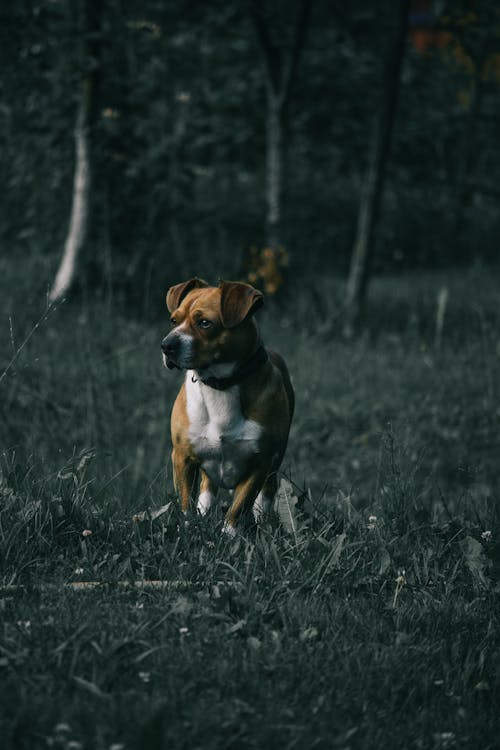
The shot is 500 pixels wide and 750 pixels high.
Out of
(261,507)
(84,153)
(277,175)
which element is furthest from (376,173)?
(261,507)

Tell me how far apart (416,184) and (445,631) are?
46.8ft

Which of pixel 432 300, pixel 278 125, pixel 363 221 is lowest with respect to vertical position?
pixel 432 300

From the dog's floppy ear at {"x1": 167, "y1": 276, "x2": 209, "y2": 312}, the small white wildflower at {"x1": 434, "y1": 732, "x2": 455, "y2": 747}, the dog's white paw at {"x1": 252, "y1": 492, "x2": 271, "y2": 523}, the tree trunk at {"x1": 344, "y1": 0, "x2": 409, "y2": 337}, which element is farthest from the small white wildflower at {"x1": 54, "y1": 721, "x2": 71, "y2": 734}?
the tree trunk at {"x1": 344, "y1": 0, "x2": 409, "y2": 337}

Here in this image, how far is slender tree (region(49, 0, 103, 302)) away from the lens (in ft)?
26.8

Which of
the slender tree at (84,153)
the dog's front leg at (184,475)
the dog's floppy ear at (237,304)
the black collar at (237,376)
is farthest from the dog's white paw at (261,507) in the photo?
the slender tree at (84,153)

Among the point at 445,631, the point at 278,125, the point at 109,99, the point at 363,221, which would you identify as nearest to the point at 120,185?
the point at 109,99

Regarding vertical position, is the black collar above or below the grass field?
above

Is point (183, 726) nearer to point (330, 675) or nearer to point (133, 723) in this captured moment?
point (133, 723)

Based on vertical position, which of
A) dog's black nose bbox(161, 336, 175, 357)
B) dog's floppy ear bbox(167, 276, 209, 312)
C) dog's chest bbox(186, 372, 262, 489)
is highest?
dog's floppy ear bbox(167, 276, 209, 312)

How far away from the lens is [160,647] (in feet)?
9.38

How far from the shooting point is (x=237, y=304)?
3.20 meters

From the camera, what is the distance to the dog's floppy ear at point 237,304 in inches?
126

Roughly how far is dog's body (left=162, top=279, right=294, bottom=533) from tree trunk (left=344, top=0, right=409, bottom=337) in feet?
18.2

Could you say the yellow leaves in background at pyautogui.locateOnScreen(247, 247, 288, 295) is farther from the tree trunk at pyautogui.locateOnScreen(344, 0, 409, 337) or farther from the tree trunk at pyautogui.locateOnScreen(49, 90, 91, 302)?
the tree trunk at pyautogui.locateOnScreen(49, 90, 91, 302)
